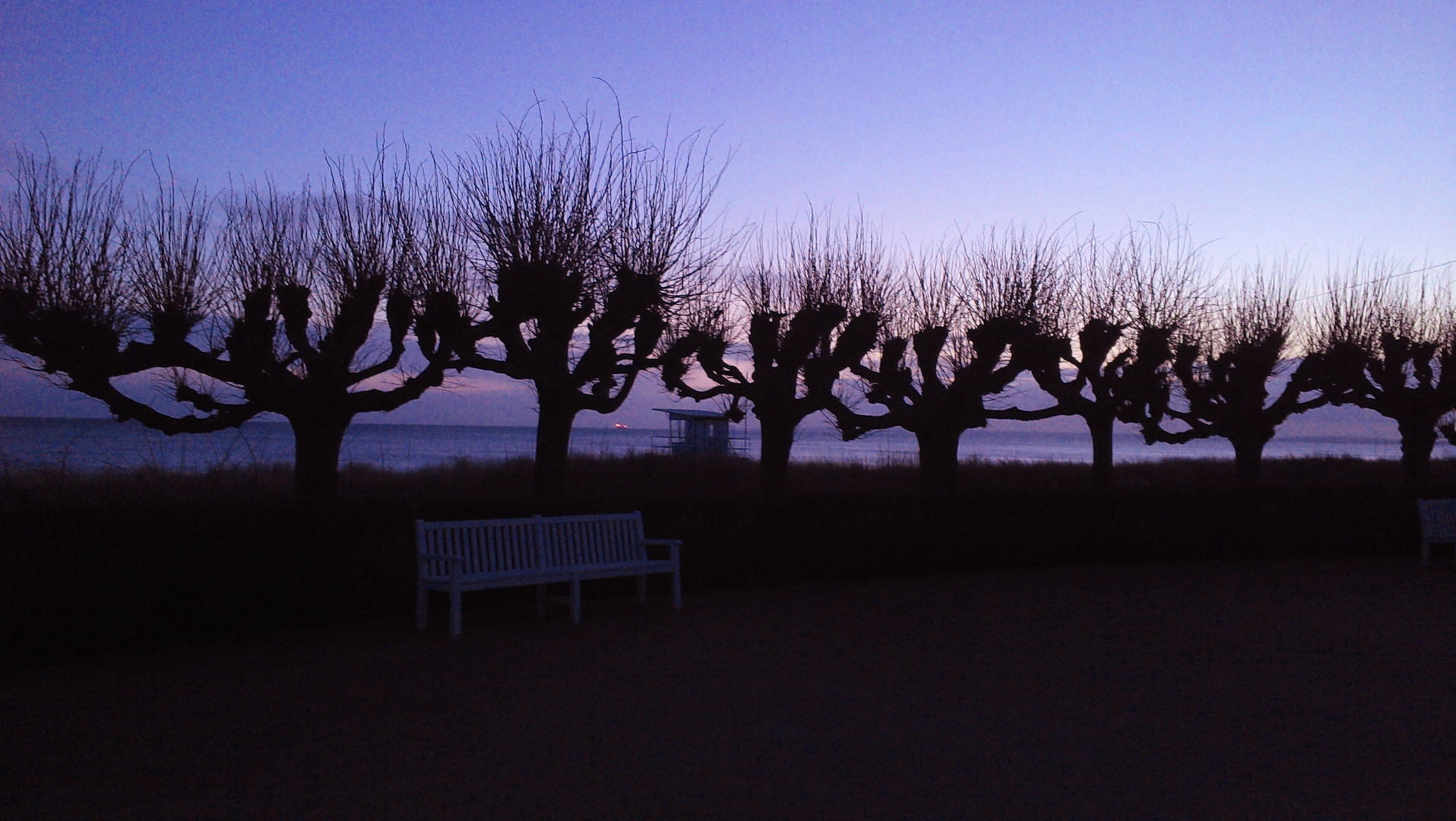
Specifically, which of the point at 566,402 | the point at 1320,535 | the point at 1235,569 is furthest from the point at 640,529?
the point at 1320,535

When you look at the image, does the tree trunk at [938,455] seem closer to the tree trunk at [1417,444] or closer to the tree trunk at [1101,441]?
the tree trunk at [1101,441]

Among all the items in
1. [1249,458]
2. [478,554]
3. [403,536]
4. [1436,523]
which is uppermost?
[1249,458]

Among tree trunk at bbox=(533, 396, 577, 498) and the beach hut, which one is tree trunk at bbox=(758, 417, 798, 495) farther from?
the beach hut

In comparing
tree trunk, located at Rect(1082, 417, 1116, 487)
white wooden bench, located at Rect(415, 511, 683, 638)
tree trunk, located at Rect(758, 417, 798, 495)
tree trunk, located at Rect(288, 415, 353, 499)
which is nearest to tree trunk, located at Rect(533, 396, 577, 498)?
tree trunk, located at Rect(288, 415, 353, 499)

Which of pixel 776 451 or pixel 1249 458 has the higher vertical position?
pixel 776 451

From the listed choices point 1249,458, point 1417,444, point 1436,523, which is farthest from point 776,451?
point 1417,444

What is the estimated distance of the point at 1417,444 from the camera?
1941 centimetres

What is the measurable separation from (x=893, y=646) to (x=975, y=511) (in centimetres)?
473

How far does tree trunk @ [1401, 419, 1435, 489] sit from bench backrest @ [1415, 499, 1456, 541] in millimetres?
7873

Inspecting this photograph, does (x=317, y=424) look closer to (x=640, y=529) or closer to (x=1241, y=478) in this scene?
(x=640, y=529)

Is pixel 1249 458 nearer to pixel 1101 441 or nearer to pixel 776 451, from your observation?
pixel 1101 441

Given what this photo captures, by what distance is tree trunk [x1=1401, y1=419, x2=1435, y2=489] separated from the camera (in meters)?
19.2

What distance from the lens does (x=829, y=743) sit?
14.7 feet

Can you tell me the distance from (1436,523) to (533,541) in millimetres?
10521
